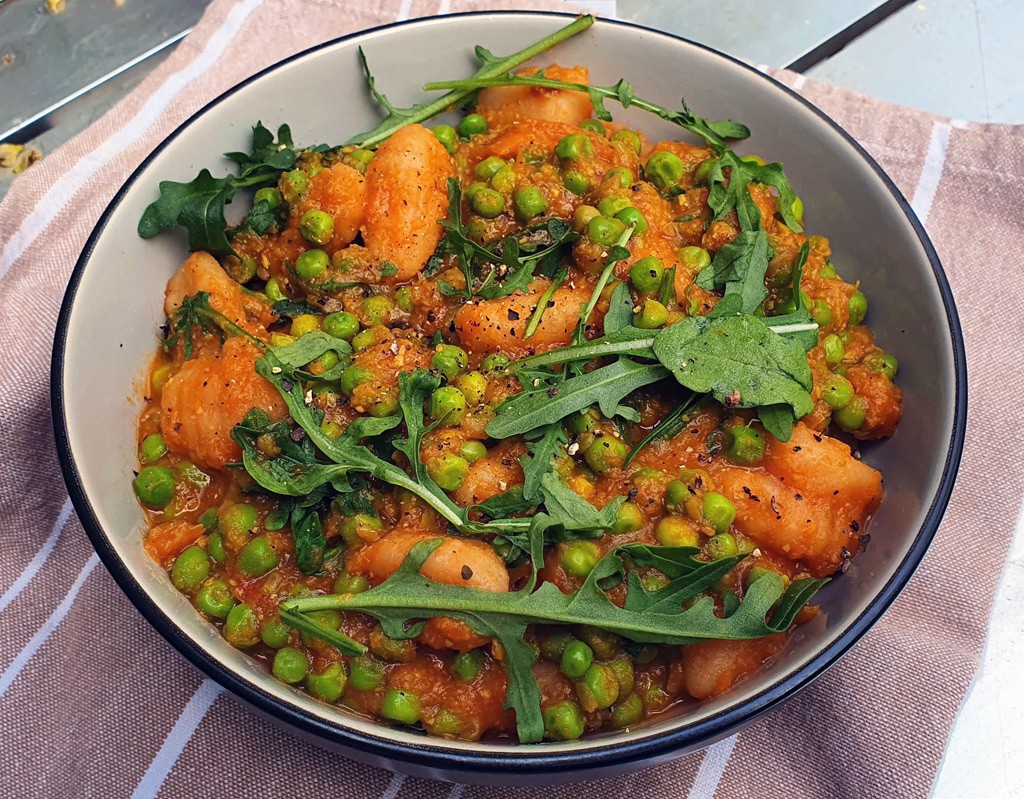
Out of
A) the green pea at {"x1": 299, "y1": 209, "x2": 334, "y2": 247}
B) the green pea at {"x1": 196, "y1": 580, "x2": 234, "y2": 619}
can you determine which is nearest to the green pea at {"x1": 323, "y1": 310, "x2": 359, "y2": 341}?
the green pea at {"x1": 299, "y1": 209, "x2": 334, "y2": 247}

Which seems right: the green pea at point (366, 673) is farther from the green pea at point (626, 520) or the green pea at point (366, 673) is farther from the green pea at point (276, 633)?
the green pea at point (626, 520)

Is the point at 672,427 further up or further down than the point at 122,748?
further up

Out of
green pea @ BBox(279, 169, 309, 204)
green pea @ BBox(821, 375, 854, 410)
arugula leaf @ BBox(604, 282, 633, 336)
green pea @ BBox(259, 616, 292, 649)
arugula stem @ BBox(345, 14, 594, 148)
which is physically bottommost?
green pea @ BBox(821, 375, 854, 410)

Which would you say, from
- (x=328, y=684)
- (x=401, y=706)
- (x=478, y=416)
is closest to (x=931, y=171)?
(x=478, y=416)

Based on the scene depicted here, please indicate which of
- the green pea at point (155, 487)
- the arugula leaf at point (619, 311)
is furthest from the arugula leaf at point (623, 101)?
the green pea at point (155, 487)

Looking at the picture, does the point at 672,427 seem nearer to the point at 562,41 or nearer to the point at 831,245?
the point at 831,245

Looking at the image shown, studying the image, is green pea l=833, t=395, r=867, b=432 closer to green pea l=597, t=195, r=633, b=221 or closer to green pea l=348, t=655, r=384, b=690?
green pea l=597, t=195, r=633, b=221

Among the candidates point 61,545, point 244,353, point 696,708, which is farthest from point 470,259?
point 61,545
